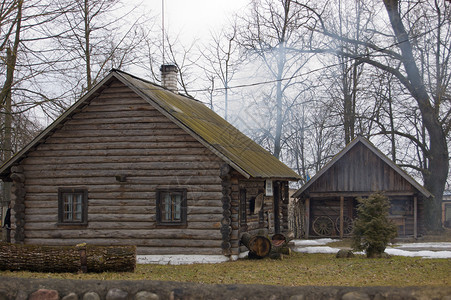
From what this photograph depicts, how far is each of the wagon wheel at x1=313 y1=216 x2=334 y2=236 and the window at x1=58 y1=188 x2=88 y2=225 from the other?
43.9 feet

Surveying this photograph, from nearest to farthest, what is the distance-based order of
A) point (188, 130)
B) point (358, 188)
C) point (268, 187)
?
point (188, 130), point (268, 187), point (358, 188)

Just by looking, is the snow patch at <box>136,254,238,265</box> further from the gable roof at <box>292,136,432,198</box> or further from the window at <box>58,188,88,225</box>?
the gable roof at <box>292,136,432,198</box>

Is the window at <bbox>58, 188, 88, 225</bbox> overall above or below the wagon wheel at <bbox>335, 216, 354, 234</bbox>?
above

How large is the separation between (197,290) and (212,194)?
8331mm

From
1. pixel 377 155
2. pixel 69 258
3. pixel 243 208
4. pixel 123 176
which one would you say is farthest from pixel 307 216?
pixel 69 258

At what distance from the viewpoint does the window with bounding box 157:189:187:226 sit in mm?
18047

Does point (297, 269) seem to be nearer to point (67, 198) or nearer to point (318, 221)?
point (67, 198)

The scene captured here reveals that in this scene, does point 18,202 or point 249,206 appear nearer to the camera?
point 18,202

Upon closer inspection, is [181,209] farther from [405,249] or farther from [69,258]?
[405,249]

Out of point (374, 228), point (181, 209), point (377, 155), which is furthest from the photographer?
point (377, 155)

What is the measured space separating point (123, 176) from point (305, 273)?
6.60 metres

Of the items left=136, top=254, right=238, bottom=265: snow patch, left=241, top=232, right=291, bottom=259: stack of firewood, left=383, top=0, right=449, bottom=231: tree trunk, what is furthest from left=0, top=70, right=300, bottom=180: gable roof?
left=383, top=0, right=449, bottom=231: tree trunk

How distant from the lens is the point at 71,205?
1897cm

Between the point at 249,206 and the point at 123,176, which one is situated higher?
the point at 123,176
